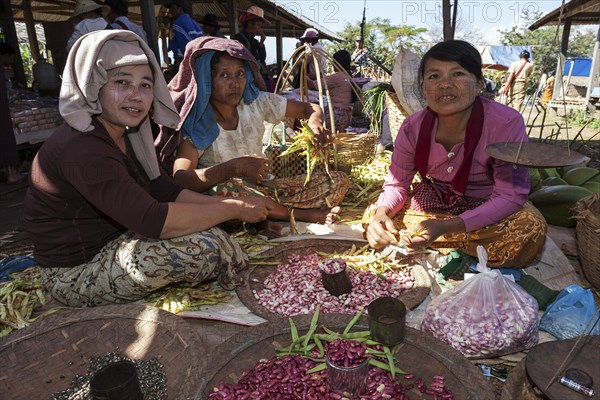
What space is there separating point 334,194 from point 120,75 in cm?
192

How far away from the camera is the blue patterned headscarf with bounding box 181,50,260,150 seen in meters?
2.87

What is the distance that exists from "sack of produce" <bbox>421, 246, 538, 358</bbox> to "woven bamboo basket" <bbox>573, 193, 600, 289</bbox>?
0.84m

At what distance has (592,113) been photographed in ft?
33.8

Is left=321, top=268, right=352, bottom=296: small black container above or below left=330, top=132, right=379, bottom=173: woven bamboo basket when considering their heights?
below

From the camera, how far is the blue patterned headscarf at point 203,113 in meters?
2.87

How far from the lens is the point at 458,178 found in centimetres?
247

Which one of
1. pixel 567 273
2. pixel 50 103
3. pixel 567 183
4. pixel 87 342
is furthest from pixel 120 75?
pixel 50 103

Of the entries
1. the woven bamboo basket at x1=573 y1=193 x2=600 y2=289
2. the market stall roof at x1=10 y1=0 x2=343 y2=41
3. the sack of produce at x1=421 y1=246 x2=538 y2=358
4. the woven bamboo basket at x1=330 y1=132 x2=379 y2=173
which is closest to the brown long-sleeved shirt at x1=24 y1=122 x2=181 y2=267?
the sack of produce at x1=421 y1=246 x2=538 y2=358

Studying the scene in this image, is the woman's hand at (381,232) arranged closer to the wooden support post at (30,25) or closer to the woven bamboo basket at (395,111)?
the woven bamboo basket at (395,111)

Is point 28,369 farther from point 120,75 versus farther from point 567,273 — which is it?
point 567,273

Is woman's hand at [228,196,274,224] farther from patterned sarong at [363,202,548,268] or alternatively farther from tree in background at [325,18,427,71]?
tree in background at [325,18,427,71]

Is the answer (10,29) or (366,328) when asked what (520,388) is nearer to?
(366,328)

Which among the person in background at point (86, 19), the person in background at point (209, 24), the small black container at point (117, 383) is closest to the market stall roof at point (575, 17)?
the person in background at point (209, 24)

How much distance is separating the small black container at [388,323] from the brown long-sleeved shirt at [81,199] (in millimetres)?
1046
